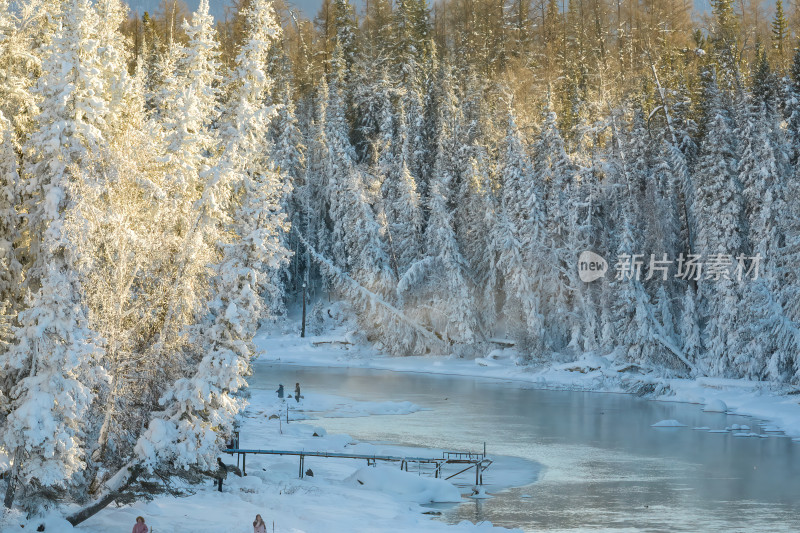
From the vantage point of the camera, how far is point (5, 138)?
17.9m

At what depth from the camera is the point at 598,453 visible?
31641mm

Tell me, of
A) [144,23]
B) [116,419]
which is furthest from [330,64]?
[116,419]

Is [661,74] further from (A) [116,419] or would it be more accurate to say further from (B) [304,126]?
(A) [116,419]

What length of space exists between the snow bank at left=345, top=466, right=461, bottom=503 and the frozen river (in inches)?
44.5

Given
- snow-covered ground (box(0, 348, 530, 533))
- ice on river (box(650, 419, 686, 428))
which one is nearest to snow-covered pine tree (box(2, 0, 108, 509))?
snow-covered ground (box(0, 348, 530, 533))

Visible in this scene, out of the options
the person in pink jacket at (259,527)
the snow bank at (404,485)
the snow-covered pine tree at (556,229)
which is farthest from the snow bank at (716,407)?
the person in pink jacket at (259,527)

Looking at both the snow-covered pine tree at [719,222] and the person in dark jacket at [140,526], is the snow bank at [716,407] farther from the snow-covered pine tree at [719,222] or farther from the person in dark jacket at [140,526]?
the person in dark jacket at [140,526]

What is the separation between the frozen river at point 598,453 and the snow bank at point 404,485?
1.13m

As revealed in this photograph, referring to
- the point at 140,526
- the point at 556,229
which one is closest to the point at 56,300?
the point at 140,526

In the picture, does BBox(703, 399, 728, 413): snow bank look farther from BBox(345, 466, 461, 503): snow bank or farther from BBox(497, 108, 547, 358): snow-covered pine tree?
BBox(345, 466, 461, 503): snow bank

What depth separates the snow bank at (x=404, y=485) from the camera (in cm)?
2434

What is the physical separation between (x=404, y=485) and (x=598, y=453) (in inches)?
408

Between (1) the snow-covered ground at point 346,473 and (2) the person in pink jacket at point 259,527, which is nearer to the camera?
(2) the person in pink jacket at point 259,527

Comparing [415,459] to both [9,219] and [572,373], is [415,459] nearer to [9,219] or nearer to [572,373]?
[9,219]
